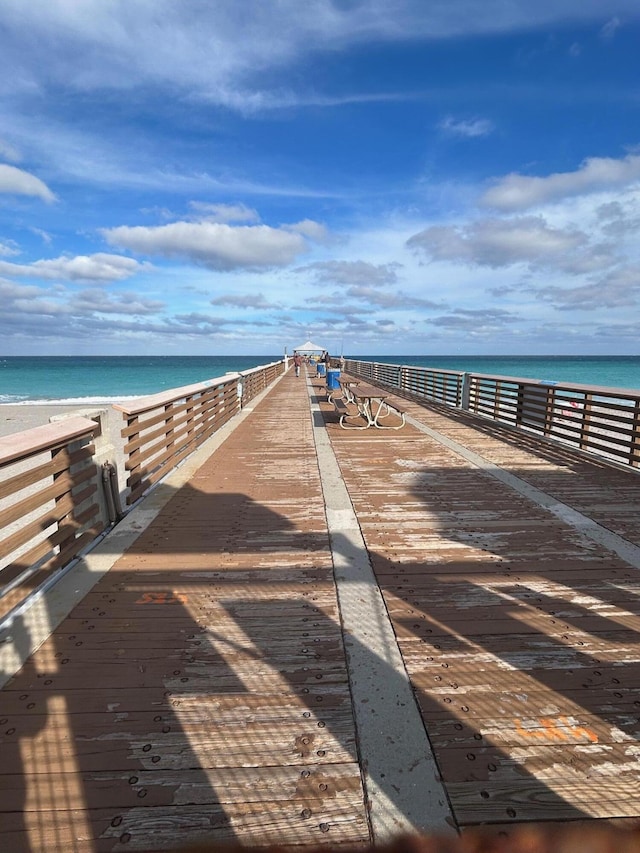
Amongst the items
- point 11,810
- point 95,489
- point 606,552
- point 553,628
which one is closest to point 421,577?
point 553,628

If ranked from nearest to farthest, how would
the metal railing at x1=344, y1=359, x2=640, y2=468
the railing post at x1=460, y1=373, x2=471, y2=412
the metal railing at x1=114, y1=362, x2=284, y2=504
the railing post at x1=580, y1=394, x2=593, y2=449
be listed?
the metal railing at x1=114, y1=362, x2=284, y2=504, the metal railing at x1=344, y1=359, x2=640, y2=468, the railing post at x1=580, y1=394, x2=593, y2=449, the railing post at x1=460, y1=373, x2=471, y2=412

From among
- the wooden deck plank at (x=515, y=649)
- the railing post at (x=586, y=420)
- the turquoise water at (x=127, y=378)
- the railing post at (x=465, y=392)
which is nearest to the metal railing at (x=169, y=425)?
the wooden deck plank at (x=515, y=649)

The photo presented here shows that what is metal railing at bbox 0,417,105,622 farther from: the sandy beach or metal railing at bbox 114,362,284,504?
the sandy beach

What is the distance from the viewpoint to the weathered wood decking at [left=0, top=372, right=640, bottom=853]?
5.45 feet

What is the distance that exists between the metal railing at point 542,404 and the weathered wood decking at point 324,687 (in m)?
2.75

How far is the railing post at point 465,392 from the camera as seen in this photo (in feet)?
41.7

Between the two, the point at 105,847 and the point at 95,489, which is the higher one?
the point at 95,489

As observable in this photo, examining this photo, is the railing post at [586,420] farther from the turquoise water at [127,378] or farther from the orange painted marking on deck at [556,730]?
the turquoise water at [127,378]

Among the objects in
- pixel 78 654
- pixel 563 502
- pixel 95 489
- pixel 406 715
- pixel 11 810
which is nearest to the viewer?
pixel 11 810

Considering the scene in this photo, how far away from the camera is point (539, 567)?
11.4 feet

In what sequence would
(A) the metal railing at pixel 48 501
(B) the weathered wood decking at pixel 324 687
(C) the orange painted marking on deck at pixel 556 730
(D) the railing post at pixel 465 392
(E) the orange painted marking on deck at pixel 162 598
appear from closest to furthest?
(B) the weathered wood decking at pixel 324 687
(C) the orange painted marking on deck at pixel 556 730
(A) the metal railing at pixel 48 501
(E) the orange painted marking on deck at pixel 162 598
(D) the railing post at pixel 465 392

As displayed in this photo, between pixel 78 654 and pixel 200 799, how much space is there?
116 centimetres

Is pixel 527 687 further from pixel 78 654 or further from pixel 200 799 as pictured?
pixel 78 654

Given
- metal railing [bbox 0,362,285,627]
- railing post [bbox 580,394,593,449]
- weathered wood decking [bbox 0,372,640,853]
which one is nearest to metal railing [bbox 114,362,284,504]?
metal railing [bbox 0,362,285,627]
